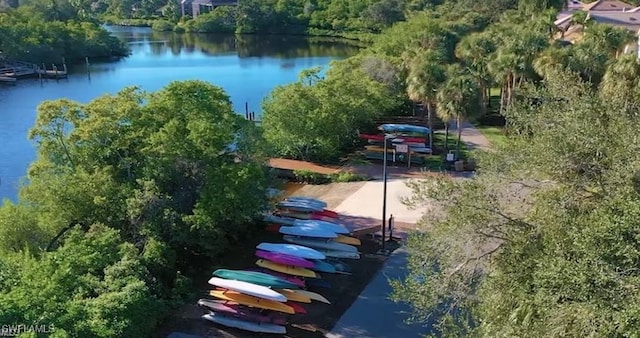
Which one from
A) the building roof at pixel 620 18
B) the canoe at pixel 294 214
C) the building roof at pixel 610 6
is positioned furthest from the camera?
the building roof at pixel 610 6

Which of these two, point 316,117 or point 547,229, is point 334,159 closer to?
point 316,117

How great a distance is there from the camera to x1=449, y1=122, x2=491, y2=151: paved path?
37.1m

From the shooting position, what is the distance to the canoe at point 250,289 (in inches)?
702

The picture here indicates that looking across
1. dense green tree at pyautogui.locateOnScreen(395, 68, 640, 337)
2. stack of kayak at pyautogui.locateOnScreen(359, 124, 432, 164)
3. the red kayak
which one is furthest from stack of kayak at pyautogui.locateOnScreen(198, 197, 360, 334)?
the red kayak

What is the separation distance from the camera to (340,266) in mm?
21453

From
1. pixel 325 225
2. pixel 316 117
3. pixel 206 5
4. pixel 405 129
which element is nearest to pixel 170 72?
pixel 405 129

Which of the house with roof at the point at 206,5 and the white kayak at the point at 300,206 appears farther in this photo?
the house with roof at the point at 206,5

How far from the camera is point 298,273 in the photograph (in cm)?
2003

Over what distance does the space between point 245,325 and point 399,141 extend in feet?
65.4

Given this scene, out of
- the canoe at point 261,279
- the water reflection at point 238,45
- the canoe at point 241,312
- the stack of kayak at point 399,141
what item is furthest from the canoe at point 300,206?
the water reflection at point 238,45

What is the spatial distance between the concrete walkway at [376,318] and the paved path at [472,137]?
18436mm

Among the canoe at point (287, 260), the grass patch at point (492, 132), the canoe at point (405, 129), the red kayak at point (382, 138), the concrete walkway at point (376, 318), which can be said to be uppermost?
the canoe at point (405, 129)

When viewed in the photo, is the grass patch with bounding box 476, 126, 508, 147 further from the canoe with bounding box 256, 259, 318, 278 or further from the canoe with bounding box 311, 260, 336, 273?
the canoe with bounding box 256, 259, 318, 278

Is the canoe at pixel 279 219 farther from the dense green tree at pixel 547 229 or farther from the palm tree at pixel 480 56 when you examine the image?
the palm tree at pixel 480 56
